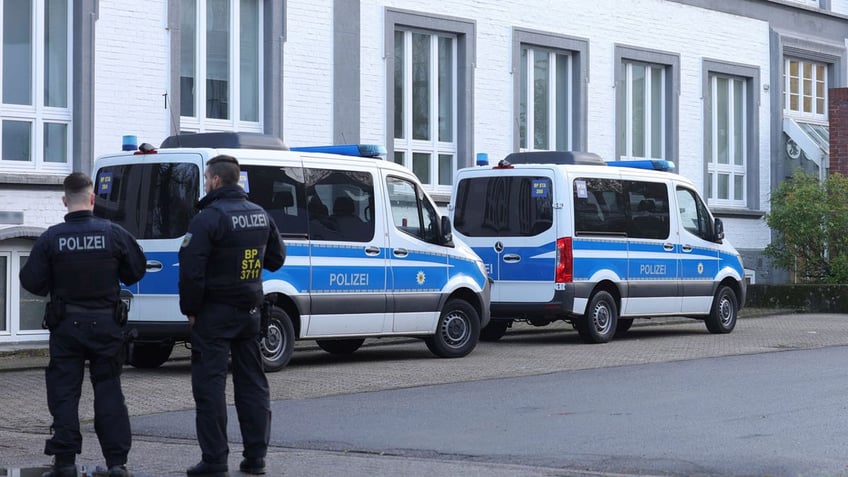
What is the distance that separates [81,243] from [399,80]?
14.7m

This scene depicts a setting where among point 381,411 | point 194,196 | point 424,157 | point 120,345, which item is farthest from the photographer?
point 424,157

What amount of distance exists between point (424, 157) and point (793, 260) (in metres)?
8.59

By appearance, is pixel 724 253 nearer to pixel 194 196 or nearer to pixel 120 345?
pixel 194 196

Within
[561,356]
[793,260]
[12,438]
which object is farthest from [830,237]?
[12,438]

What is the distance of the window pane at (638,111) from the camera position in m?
26.9

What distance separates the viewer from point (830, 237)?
A: 26.8 metres

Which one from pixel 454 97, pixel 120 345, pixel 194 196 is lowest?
pixel 120 345

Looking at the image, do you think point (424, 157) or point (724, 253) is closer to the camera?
point (724, 253)

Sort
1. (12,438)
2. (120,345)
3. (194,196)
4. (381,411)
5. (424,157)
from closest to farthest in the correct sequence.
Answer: (120,345)
(12,438)
(381,411)
(194,196)
(424,157)

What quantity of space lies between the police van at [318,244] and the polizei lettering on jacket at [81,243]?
503cm

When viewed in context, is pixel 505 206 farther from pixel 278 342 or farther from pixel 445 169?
pixel 445 169

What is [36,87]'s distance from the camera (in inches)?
693

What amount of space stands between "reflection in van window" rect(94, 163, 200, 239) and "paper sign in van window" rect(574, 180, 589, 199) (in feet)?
18.0

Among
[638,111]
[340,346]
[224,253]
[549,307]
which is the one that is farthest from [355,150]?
[638,111]
